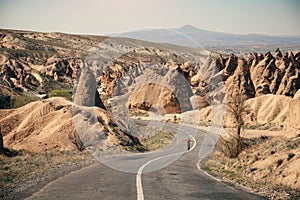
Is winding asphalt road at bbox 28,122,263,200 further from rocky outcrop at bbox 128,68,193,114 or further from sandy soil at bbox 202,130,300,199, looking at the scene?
rocky outcrop at bbox 128,68,193,114

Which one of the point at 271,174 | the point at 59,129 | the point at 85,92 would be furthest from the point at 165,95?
the point at 271,174

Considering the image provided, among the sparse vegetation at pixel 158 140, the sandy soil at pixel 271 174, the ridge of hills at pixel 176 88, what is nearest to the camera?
the sandy soil at pixel 271 174

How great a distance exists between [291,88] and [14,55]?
327ft

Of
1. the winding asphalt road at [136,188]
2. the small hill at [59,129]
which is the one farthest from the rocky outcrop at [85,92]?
the winding asphalt road at [136,188]

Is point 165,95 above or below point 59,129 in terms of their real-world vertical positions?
below

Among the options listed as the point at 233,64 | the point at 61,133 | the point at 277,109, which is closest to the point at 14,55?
the point at 233,64

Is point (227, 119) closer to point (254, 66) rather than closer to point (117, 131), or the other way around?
point (254, 66)

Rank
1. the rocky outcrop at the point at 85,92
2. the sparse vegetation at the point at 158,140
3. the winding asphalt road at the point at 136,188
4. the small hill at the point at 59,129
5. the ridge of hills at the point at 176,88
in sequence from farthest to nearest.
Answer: the sparse vegetation at the point at 158,140
the rocky outcrop at the point at 85,92
the ridge of hills at the point at 176,88
the small hill at the point at 59,129
the winding asphalt road at the point at 136,188

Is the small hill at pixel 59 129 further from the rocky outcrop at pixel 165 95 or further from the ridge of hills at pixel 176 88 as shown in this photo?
the rocky outcrop at pixel 165 95

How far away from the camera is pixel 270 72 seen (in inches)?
2591

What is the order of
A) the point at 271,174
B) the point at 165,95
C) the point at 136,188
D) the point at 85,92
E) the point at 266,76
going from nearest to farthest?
the point at 136,188 → the point at 271,174 → the point at 85,92 → the point at 266,76 → the point at 165,95

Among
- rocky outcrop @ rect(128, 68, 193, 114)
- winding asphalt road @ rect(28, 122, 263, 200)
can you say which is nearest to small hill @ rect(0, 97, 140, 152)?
winding asphalt road @ rect(28, 122, 263, 200)

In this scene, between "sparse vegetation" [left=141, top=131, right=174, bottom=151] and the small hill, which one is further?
"sparse vegetation" [left=141, top=131, right=174, bottom=151]

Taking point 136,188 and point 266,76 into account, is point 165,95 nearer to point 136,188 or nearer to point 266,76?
point 266,76
